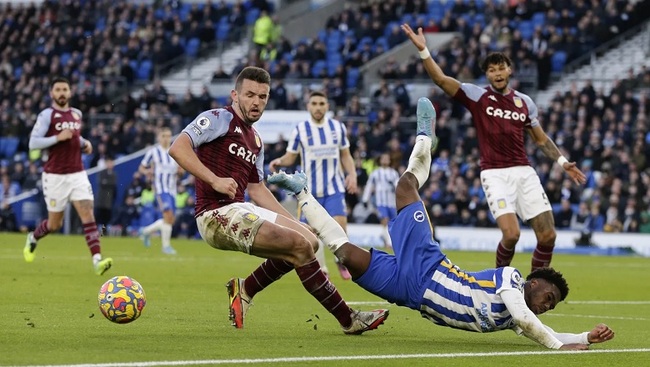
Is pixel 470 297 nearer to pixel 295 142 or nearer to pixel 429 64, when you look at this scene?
pixel 429 64

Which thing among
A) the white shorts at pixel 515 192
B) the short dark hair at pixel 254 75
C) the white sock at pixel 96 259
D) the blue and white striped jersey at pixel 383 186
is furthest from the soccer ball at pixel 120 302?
the blue and white striped jersey at pixel 383 186

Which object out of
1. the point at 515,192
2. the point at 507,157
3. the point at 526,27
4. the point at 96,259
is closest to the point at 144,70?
the point at 526,27

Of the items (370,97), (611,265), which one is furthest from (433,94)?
(611,265)

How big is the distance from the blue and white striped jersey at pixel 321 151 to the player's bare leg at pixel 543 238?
361 cm

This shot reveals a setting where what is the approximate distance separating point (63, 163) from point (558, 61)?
20792mm

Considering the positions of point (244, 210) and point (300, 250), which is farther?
point (244, 210)

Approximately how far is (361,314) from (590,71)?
26272 millimetres

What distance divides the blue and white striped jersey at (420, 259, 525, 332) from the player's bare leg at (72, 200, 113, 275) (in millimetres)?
7871

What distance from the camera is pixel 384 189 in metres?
27.6

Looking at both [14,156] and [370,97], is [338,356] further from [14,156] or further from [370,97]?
[14,156]

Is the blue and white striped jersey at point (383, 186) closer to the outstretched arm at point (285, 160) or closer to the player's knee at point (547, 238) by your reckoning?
the outstretched arm at point (285, 160)

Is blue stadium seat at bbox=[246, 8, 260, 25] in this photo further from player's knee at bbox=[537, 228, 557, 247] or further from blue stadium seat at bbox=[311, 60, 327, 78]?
player's knee at bbox=[537, 228, 557, 247]

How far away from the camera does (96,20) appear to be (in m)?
45.6

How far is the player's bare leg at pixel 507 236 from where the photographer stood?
13.5m
